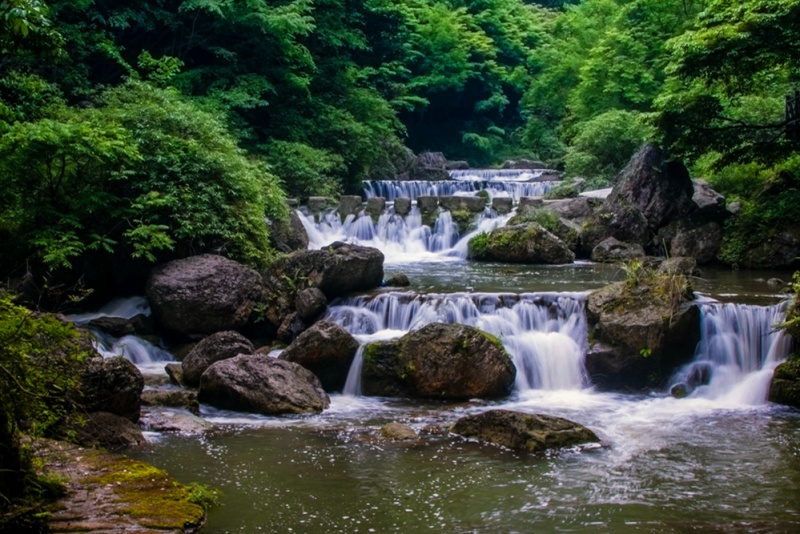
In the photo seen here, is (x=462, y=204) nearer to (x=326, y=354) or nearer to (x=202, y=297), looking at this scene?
(x=202, y=297)

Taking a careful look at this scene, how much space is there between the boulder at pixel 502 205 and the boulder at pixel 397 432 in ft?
48.0

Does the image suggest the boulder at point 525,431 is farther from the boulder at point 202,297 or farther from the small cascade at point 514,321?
the boulder at point 202,297

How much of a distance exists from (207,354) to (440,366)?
10.9ft

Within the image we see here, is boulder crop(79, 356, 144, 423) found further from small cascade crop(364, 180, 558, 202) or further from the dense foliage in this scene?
small cascade crop(364, 180, 558, 202)

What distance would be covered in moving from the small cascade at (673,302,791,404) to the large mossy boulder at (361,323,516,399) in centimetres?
277

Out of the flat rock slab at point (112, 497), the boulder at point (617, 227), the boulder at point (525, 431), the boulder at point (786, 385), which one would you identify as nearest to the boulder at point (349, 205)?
the boulder at point (617, 227)

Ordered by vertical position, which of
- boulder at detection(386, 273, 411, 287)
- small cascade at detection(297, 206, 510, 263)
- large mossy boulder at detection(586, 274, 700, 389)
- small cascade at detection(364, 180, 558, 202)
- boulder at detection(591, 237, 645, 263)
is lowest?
large mossy boulder at detection(586, 274, 700, 389)

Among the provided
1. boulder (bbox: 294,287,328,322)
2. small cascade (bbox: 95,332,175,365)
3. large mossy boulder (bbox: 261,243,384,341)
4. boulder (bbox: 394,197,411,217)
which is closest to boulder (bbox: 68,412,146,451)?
small cascade (bbox: 95,332,175,365)

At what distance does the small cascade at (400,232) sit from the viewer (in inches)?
855

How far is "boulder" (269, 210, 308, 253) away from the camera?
18.6 metres

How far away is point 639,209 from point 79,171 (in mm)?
13021

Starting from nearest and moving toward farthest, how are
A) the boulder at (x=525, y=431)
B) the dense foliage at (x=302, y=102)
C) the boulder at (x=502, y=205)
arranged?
1. the boulder at (x=525, y=431)
2. the dense foliage at (x=302, y=102)
3. the boulder at (x=502, y=205)

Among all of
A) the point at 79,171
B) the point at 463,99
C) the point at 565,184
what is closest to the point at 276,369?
the point at 79,171

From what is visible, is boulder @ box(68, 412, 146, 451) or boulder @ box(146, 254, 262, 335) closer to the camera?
boulder @ box(68, 412, 146, 451)
